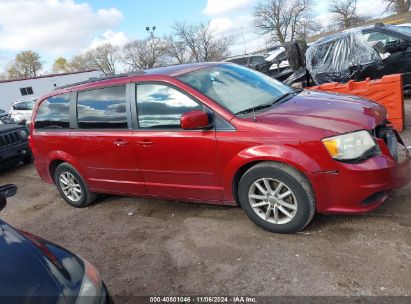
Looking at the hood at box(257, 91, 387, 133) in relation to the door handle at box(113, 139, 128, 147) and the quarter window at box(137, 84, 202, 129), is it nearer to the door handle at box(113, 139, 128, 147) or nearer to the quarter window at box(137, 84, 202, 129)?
the quarter window at box(137, 84, 202, 129)

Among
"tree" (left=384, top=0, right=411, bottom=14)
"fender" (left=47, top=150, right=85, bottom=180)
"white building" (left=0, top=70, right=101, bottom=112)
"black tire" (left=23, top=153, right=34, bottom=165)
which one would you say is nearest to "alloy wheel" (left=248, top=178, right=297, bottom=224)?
"fender" (left=47, top=150, right=85, bottom=180)

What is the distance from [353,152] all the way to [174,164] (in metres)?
1.80

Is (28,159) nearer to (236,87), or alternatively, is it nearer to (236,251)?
(236,87)

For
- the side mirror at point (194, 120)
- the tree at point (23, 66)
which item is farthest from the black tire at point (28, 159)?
the tree at point (23, 66)

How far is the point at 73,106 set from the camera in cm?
515

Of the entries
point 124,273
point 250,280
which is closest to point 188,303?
point 250,280

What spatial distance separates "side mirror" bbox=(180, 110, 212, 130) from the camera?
12.2 ft

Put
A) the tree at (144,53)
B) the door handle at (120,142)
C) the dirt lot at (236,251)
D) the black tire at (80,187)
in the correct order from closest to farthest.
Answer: the dirt lot at (236,251), the door handle at (120,142), the black tire at (80,187), the tree at (144,53)

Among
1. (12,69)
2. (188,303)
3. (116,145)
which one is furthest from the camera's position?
(12,69)

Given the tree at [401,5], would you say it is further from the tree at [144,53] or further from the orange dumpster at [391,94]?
the orange dumpster at [391,94]

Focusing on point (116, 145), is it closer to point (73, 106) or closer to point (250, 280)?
point (73, 106)

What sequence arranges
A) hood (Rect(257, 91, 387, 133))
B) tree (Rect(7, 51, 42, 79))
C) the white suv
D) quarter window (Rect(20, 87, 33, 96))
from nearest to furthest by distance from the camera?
hood (Rect(257, 91, 387, 133)), the white suv, quarter window (Rect(20, 87, 33, 96)), tree (Rect(7, 51, 42, 79))

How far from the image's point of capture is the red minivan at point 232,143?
3.46 meters

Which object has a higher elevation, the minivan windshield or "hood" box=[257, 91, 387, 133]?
the minivan windshield
